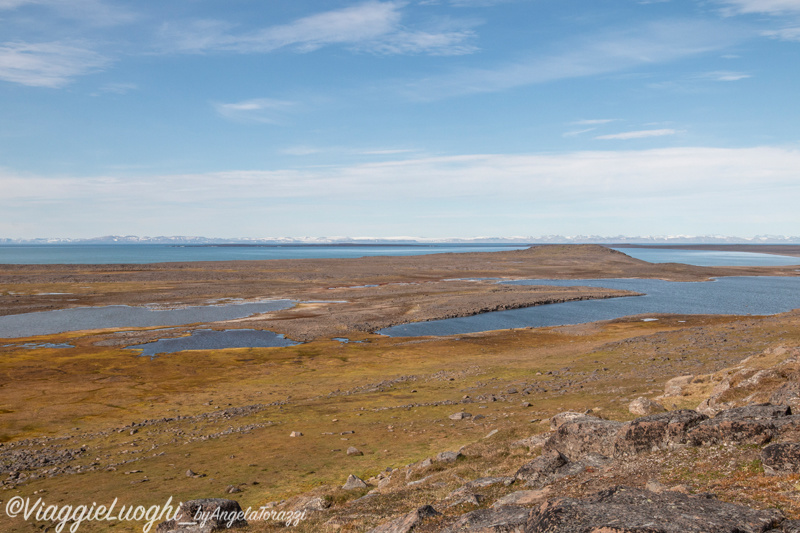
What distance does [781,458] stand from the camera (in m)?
10.6

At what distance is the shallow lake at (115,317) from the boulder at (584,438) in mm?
69537

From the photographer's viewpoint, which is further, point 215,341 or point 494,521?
point 215,341

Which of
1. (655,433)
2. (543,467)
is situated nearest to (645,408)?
(655,433)

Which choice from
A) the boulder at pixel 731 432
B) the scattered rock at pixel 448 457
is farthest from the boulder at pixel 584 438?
the scattered rock at pixel 448 457

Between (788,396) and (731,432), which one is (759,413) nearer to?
(731,432)

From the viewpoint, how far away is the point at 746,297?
102750mm

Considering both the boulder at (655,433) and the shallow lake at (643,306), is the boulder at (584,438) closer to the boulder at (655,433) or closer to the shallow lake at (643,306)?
the boulder at (655,433)

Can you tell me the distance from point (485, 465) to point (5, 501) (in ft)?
65.6

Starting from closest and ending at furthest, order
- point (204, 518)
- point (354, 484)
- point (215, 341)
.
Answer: point (204, 518)
point (354, 484)
point (215, 341)

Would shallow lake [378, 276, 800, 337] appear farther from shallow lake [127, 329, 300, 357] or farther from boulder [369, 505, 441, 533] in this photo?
boulder [369, 505, 441, 533]

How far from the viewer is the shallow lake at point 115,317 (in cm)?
7144

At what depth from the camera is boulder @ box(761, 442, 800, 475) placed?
10.4m

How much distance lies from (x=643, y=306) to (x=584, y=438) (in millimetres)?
85402

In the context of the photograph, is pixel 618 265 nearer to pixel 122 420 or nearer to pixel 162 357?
pixel 162 357
